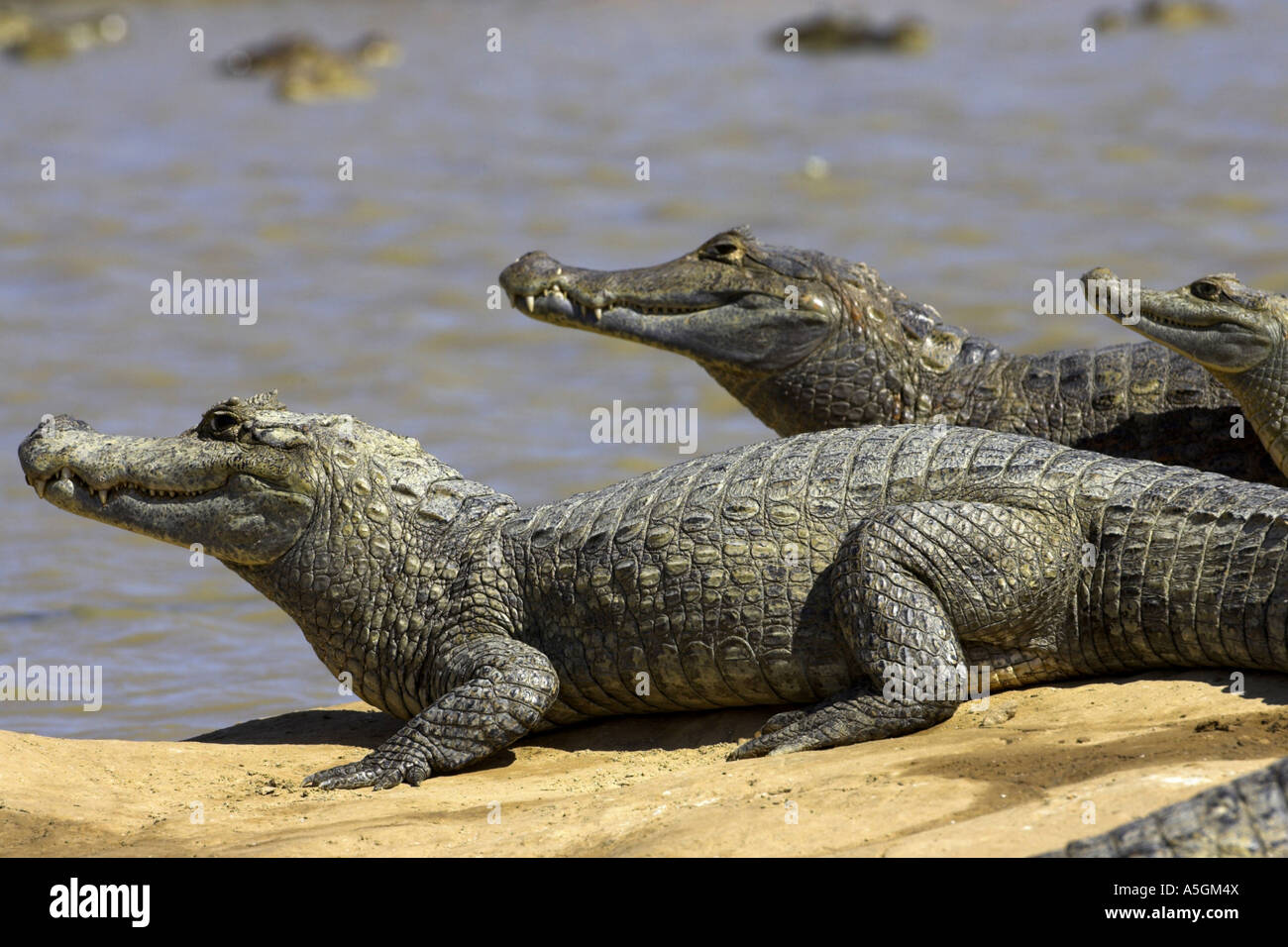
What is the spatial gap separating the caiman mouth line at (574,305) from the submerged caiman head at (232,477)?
6.46ft

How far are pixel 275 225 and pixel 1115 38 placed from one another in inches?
484

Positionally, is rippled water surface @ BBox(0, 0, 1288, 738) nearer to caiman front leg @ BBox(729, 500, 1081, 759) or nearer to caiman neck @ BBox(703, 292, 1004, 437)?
caiman neck @ BBox(703, 292, 1004, 437)

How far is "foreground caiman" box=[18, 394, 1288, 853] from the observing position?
537 cm

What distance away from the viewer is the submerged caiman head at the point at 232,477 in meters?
6.34

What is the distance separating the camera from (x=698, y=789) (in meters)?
A: 4.99

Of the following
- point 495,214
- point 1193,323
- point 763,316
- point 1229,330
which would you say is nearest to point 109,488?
point 763,316

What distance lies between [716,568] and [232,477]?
1.89 metres

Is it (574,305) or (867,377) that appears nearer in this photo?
(867,377)

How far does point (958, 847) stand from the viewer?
13.3 ft

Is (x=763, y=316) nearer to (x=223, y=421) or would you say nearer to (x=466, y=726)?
(x=223, y=421)

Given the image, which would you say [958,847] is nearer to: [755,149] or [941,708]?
[941,708]

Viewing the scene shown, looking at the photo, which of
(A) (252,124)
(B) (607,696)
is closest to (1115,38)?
(A) (252,124)

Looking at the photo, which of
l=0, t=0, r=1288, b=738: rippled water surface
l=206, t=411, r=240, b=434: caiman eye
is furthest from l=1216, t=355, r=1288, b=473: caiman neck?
l=0, t=0, r=1288, b=738: rippled water surface

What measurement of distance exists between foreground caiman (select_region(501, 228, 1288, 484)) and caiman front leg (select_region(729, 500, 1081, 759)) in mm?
2228
